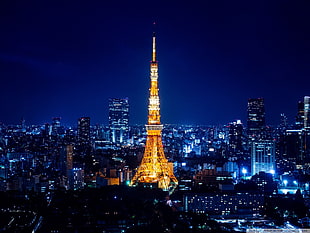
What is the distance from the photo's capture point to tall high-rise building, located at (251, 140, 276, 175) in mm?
16844

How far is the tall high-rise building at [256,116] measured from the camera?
21.2 meters

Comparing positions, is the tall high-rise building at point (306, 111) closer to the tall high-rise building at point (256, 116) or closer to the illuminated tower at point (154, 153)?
the tall high-rise building at point (256, 116)

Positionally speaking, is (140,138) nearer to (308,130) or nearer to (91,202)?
(308,130)

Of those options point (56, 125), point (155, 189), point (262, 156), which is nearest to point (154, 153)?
point (155, 189)

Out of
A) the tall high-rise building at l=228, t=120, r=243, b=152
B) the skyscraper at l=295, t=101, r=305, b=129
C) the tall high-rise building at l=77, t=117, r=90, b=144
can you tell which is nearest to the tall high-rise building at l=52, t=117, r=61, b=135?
the tall high-rise building at l=77, t=117, r=90, b=144

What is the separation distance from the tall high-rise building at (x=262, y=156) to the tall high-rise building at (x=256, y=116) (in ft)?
10.3

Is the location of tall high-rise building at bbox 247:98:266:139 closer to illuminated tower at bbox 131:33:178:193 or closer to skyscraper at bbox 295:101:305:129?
skyscraper at bbox 295:101:305:129

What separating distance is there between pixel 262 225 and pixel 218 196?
5.46 ft

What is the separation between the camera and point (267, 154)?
1730cm

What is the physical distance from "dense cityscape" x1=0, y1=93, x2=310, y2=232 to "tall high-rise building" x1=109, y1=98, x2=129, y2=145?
72 centimetres

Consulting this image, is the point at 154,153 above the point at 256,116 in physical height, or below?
below

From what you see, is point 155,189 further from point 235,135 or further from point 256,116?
point 235,135

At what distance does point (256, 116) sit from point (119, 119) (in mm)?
7654

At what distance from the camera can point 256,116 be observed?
2170cm
